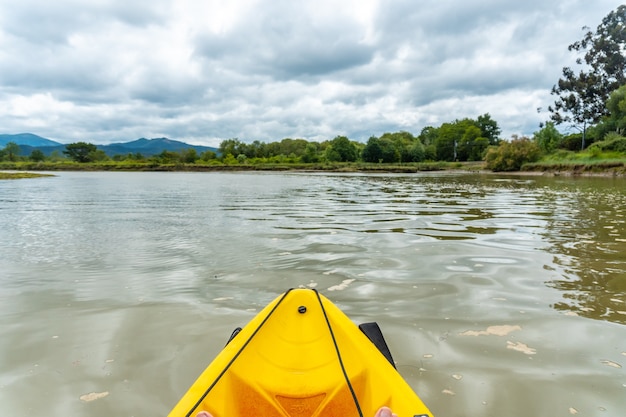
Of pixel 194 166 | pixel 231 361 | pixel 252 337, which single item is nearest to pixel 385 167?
pixel 194 166

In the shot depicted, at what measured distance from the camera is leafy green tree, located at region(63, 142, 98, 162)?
122 metres

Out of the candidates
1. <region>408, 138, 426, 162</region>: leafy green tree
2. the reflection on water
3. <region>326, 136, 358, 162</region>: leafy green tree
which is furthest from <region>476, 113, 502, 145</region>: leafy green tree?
the reflection on water

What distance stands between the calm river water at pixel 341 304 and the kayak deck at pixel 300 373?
75 centimetres

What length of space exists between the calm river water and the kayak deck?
0.75 m

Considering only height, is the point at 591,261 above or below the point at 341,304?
above

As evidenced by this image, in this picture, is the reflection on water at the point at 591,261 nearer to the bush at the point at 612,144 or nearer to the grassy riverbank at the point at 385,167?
the grassy riverbank at the point at 385,167

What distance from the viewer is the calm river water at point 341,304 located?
10.2 ft

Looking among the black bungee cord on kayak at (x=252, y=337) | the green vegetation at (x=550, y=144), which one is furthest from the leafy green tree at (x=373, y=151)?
the black bungee cord on kayak at (x=252, y=337)

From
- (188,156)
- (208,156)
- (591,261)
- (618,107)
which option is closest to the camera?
(591,261)

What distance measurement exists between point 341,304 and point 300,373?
7.90ft

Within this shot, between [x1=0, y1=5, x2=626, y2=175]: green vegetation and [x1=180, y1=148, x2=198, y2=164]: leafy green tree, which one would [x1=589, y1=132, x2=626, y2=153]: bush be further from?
[x1=180, y1=148, x2=198, y2=164]: leafy green tree

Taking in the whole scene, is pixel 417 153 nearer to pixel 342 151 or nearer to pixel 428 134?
pixel 342 151

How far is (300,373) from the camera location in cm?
→ 263

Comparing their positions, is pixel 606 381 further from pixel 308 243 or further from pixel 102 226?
pixel 102 226
